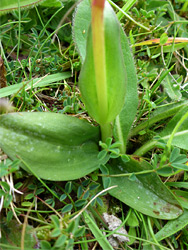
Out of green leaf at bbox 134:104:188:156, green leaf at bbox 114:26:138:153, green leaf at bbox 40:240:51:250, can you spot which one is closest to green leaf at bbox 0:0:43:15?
green leaf at bbox 114:26:138:153

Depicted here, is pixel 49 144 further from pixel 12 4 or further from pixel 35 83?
pixel 12 4

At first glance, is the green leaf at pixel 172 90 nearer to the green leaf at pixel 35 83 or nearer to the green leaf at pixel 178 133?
the green leaf at pixel 178 133

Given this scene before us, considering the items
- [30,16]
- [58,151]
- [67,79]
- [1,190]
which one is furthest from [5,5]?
[1,190]

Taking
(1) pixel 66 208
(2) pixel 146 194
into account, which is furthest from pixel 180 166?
(1) pixel 66 208

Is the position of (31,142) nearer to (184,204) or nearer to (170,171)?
(170,171)

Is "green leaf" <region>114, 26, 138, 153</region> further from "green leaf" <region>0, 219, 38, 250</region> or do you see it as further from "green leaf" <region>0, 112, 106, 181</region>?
"green leaf" <region>0, 219, 38, 250</region>

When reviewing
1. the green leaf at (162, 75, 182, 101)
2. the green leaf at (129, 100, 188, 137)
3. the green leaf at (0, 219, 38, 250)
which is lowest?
the green leaf at (0, 219, 38, 250)
